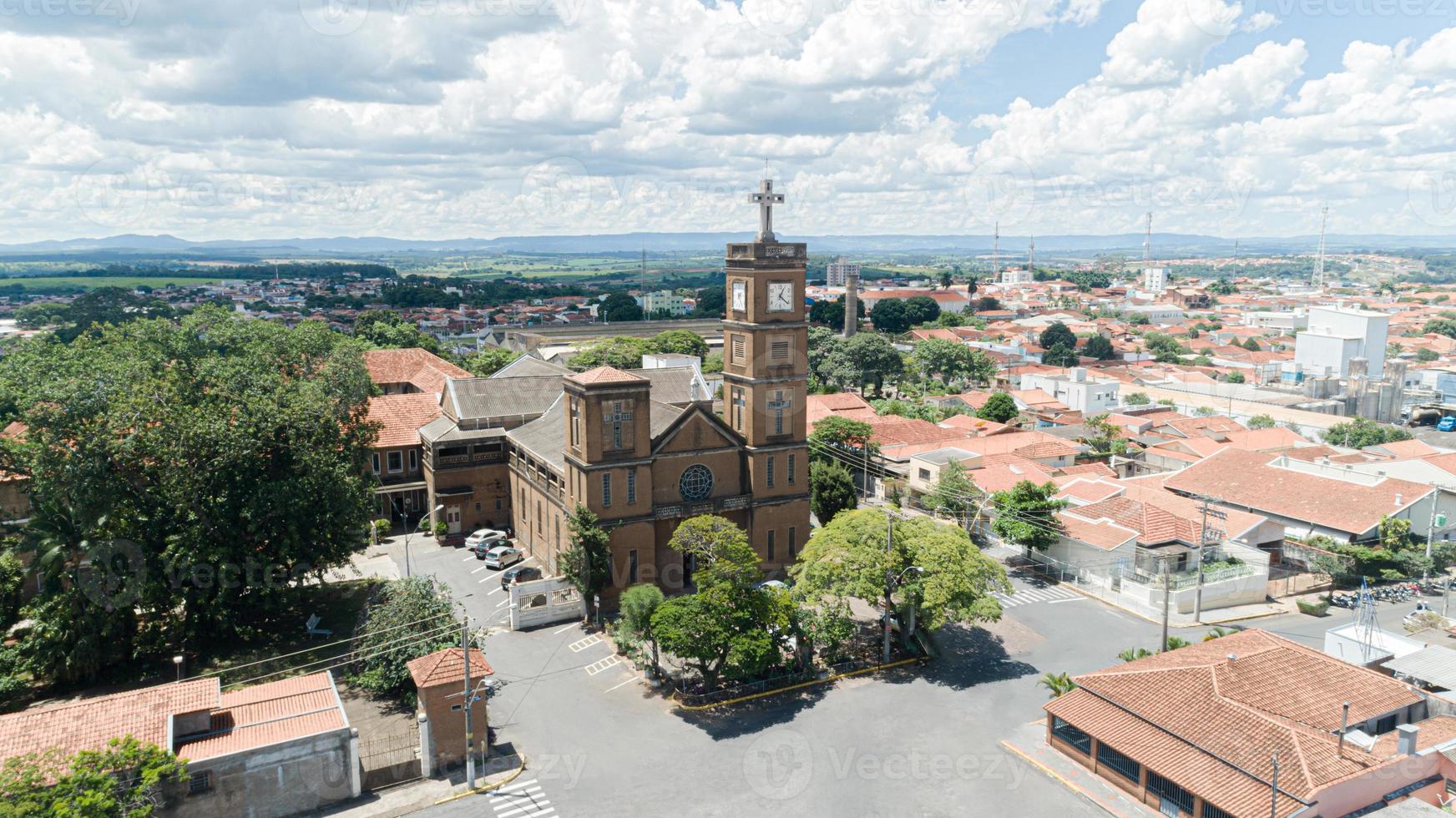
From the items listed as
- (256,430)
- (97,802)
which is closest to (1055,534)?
(256,430)

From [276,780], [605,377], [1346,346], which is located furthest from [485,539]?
[1346,346]

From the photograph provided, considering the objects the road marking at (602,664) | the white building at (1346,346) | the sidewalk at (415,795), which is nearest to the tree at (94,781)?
the sidewalk at (415,795)

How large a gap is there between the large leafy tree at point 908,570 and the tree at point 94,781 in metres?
20.9

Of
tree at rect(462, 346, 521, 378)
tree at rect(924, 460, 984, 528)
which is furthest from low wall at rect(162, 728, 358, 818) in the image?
tree at rect(462, 346, 521, 378)

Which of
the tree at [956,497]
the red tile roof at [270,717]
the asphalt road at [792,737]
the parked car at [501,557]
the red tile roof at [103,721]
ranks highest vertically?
the red tile roof at [103,721]

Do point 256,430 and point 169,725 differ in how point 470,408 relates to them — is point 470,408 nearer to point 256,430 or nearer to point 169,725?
point 256,430

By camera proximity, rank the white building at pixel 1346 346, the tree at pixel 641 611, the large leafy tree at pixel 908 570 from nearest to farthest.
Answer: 1. the tree at pixel 641 611
2. the large leafy tree at pixel 908 570
3. the white building at pixel 1346 346

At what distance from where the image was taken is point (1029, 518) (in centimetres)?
4541

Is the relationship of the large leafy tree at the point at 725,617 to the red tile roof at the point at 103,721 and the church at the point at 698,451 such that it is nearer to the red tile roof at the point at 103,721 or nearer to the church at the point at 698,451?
the church at the point at 698,451

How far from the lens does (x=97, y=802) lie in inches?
779

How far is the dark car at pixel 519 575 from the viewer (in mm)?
40688

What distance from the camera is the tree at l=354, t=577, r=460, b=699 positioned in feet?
98.4

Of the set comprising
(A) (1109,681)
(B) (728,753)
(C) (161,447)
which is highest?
(C) (161,447)

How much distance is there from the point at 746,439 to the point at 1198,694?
70.1 ft
